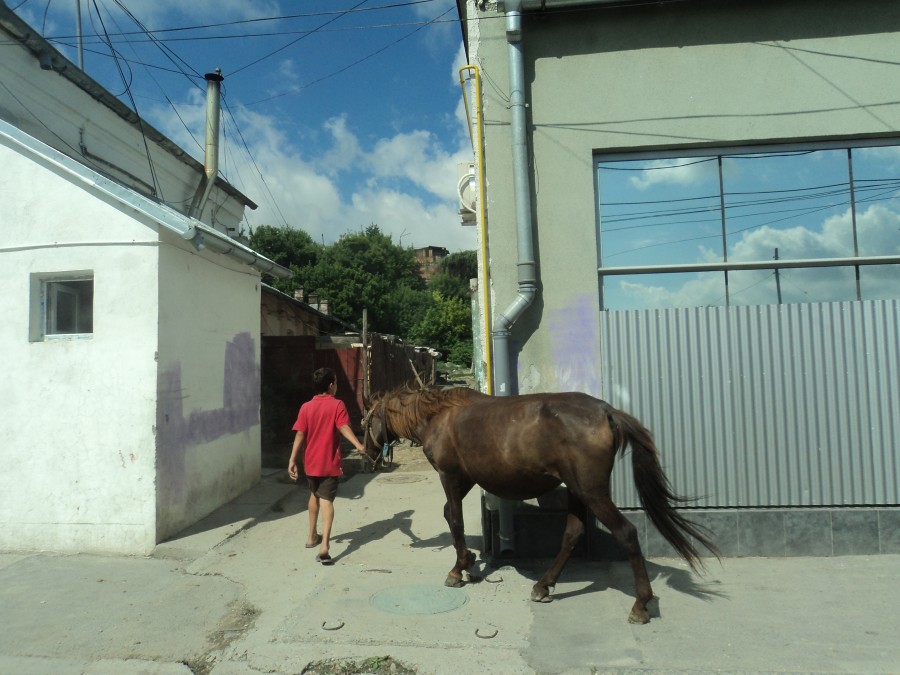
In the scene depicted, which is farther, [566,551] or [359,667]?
[566,551]

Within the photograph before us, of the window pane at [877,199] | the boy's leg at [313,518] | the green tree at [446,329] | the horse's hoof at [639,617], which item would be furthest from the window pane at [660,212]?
the green tree at [446,329]

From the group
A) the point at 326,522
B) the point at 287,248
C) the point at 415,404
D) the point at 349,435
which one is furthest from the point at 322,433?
the point at 287,248

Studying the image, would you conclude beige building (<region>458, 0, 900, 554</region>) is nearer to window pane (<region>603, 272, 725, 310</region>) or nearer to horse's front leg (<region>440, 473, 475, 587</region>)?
window pane (<region>603, 272, 725, 310</region>)

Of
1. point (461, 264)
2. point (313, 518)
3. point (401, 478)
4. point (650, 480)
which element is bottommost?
point (401, 478)

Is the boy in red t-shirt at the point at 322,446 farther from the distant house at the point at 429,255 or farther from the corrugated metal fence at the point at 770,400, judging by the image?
the distant house at the point at 429,255

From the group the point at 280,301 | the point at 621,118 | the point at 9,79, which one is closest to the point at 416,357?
the point at 280,301

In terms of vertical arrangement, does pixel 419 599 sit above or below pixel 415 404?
below

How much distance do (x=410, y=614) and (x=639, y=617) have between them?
5.46 feet

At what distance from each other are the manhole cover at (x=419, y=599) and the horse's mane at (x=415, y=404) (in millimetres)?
1307

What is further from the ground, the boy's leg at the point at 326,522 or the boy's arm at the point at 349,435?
the boy's arm at the point at 349,435

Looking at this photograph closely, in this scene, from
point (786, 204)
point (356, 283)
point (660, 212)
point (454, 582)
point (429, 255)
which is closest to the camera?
point (454, 582)

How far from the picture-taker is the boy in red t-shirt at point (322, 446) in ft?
20.6

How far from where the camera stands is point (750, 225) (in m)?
6.43

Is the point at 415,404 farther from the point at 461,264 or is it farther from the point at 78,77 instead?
the point at 461,264
